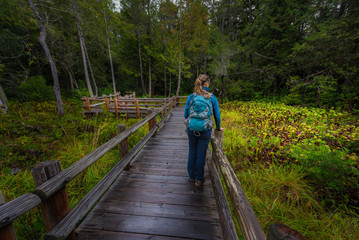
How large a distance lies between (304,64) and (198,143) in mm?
10263

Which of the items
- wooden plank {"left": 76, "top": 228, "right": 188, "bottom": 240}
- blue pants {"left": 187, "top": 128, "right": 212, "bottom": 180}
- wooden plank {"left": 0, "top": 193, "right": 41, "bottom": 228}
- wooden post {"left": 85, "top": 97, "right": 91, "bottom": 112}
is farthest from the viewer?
wooden post {"left": 85, "top": 97, "right": 91, "bottom": 112}

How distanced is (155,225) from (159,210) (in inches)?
9.9

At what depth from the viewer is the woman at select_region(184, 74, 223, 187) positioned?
2252 millimetres

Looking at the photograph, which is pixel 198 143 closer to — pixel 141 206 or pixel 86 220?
pixel 141 206

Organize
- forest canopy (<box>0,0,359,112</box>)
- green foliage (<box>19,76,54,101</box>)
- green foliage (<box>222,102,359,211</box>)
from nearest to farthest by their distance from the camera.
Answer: green foliage (<box>222,102,359,211</box>) < forest canopy (<box>0,0,359,112</box>) < green foliage (<box>19,76,54,101</box>)

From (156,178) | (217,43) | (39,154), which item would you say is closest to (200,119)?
(156,178)

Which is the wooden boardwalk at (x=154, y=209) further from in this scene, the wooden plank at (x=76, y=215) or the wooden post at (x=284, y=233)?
the wooden post at (x=284, y=233)

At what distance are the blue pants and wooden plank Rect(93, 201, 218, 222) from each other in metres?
0.61

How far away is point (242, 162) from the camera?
3.97m

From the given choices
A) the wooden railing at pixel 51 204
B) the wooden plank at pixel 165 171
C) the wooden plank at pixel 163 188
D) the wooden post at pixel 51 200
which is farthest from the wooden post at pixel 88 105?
the wooden post at pixel 51 200

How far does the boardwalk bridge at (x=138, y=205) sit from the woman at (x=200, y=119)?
263 millimetres

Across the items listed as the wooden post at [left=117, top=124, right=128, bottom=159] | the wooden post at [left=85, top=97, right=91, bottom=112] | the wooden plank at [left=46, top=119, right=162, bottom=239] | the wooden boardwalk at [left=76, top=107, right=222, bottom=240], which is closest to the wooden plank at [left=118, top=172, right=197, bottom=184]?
the wooden boardwalk at [left=76, top=107, right=222, bottom=240]

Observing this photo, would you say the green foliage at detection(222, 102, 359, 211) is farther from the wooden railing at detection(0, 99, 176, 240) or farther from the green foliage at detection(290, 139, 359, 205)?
the wooden railing at detection(0, 99, 176, 240)

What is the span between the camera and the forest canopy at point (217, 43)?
284 inches
